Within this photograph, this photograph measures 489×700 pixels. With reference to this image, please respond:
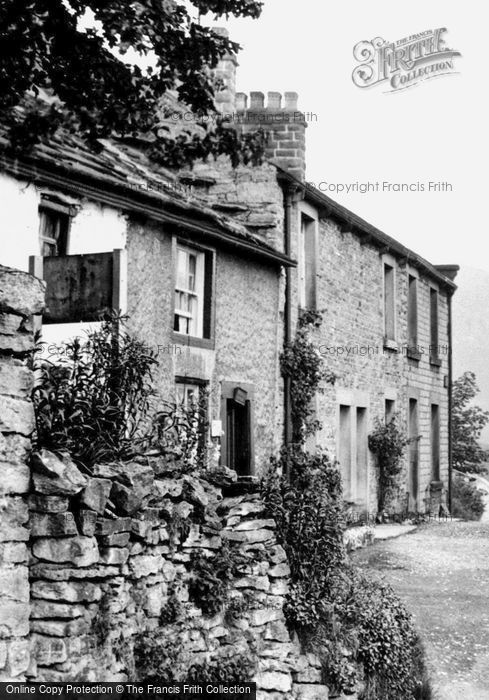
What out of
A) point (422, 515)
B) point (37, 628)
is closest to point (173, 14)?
point (37, 628)

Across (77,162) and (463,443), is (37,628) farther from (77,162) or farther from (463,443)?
(463,443)

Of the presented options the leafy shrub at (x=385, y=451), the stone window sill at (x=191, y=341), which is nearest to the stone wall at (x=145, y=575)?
the stone window sill at (x=191, y=341)

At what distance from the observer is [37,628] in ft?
18.4

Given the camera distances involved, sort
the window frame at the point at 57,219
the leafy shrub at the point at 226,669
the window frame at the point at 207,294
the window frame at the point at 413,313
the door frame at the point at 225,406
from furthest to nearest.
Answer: the window frame at the point at 413,313 → the door frame at the point at 225,406 → the window frame at the point at 207,294 → the window frame at the point at 57,219 → the leafy shrub at the point at 226,669

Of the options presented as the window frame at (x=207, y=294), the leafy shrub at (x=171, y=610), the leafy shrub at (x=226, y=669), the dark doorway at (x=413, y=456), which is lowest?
the leafy shrub at (x=226, y=669)

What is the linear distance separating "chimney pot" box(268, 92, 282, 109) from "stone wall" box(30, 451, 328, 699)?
883 cm

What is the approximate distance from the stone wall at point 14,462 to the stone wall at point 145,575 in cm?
16

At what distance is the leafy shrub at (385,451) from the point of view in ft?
59.6

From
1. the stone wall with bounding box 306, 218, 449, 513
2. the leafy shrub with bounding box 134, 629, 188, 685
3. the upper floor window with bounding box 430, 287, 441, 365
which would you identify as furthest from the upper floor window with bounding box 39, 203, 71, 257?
the upper floor window with bounding box 430, 287, 441, 365

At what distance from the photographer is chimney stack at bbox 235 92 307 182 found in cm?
1520

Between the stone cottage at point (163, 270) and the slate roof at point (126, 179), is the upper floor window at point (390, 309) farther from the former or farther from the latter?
the slate roof at point (126, 179)

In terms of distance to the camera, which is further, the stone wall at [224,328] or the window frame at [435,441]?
the window frame at [435,441]

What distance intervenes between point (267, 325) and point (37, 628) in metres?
8.66

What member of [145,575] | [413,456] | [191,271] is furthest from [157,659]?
[413,456]
